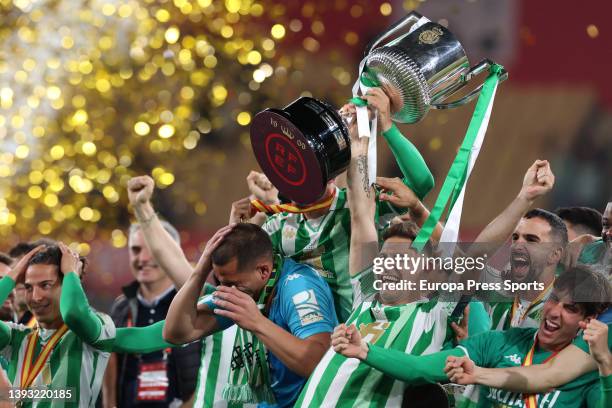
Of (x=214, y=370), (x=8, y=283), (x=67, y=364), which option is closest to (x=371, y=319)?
(x=214, y=370)

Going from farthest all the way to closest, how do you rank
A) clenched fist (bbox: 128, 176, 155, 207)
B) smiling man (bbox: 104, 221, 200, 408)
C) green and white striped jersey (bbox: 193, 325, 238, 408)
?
smiling man (bbox: 104, 221, 200, 408) < clenched fist (bbox: 128, 176, 155, 207) < green and white striped jersey (bbox: 193, 325, 238, 408)

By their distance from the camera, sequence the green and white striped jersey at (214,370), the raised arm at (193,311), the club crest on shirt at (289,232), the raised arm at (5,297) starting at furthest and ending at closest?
the green and white striped jersey at (214,370) < the raised arm at (5,297) < the club crest on shirt at (289,232) < the raised arm at (193,311)

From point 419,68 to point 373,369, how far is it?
0.89m

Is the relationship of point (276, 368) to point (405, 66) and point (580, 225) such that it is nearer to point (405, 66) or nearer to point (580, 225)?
point (405, 66)

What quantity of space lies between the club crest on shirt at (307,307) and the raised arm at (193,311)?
0.30 m

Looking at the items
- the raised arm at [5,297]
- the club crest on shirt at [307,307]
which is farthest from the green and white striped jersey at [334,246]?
the raised arm at [5,297]

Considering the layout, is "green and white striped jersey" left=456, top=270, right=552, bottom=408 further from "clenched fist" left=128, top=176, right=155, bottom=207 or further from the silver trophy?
"clenched fist" left=128, top=176, right=155, bottom=207

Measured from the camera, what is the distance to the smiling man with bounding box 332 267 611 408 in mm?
2770

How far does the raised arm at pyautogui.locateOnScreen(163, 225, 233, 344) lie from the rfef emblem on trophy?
333 mm

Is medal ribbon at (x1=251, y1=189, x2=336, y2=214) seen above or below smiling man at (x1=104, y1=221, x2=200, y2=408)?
above

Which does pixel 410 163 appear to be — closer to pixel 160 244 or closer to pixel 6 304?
pixel 160 244

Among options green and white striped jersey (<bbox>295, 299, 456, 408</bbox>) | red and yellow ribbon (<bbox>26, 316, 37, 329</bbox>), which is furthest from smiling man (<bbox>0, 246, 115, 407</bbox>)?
green and white striped jersey (<bbox>295, 299, 456, 408</bbox>)

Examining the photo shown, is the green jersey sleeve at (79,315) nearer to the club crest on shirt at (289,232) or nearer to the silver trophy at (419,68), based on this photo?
the club crest on shirt at (289,232)

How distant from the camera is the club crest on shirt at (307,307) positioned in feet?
10.0
